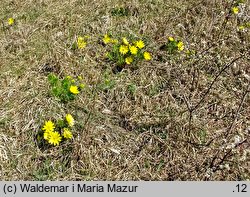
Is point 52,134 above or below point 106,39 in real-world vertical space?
below

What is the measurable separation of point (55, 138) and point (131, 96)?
851mm

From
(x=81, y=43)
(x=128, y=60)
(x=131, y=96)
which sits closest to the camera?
(x=131, y=96)

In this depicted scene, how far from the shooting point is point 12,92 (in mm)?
3748

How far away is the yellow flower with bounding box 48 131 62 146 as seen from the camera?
3312 mm

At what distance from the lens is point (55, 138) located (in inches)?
131

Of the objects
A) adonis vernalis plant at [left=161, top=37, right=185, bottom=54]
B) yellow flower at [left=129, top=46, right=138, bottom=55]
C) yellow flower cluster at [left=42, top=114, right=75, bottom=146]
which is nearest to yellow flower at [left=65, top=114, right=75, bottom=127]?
yellow flower cluster at [left=42, top=114, right=75, bottom=146]

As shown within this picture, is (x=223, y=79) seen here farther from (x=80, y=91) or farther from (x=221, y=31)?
(x=80, y=91)

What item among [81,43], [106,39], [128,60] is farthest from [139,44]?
[81,43]

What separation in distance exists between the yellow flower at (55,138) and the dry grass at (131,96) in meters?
0.08

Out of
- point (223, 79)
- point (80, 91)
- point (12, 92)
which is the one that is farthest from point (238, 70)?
point (12, 92)

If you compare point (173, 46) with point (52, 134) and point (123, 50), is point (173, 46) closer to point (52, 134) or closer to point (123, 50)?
point (123, 50)

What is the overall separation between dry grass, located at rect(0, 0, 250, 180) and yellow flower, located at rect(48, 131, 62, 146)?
3.0 inches

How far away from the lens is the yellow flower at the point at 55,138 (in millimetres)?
3312

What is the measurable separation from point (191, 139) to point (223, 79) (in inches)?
34.6
